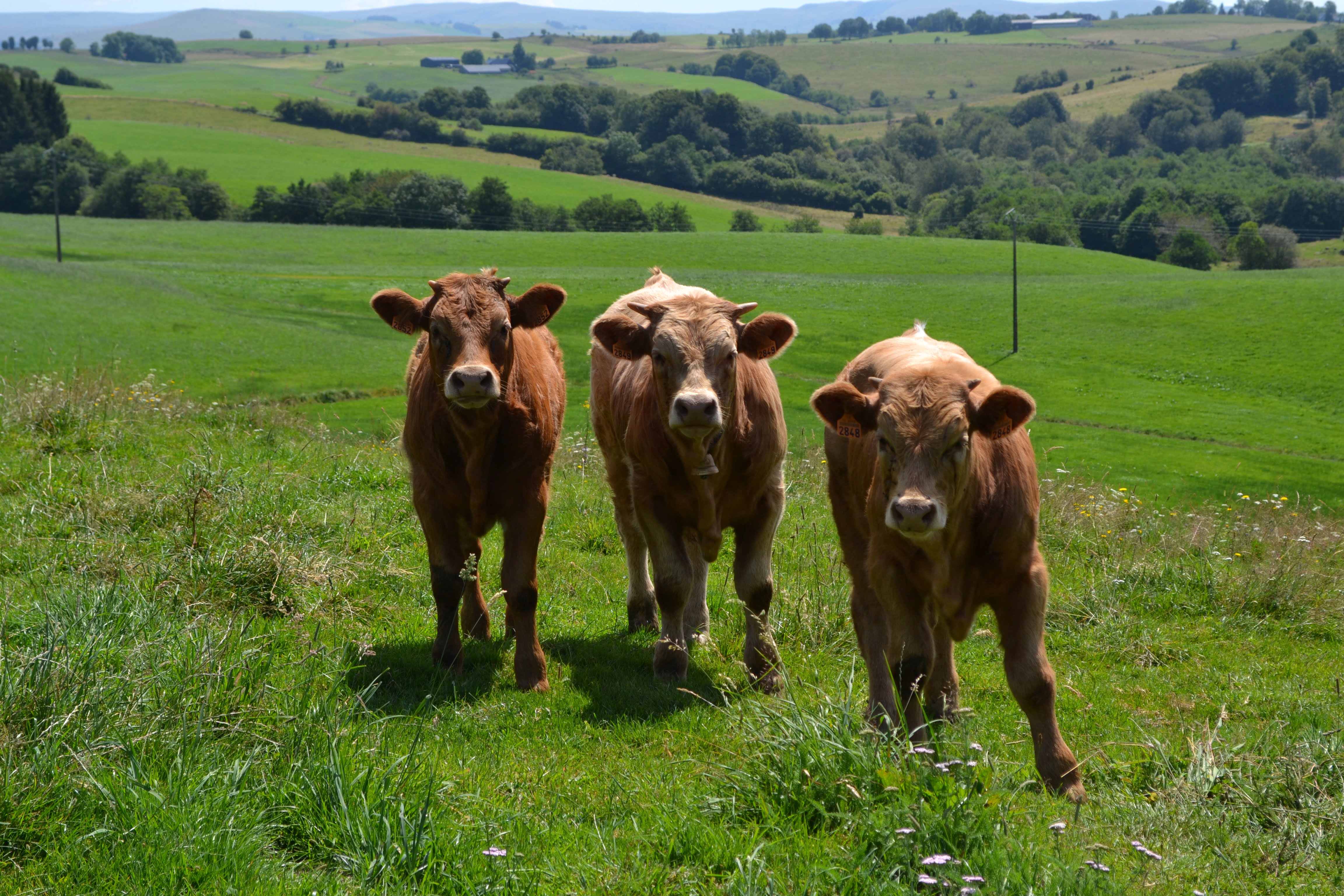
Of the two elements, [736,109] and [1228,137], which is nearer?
[736,109]

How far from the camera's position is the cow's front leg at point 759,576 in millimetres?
7043

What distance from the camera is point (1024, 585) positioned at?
5246 millimetres

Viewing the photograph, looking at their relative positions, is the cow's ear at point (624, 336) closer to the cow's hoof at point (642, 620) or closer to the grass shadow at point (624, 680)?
the grass shadow at point (624, 680)

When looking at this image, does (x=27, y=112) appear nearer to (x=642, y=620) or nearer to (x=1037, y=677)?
(x=642, y=620)

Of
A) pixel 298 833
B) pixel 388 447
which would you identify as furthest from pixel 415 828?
pixel 388 447

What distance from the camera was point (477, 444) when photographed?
6.96 m

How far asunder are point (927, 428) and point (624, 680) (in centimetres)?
289

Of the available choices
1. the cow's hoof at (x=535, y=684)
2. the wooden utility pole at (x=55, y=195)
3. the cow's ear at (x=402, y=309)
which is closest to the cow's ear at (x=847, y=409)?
the cow's hoof at (x=535, y=684)

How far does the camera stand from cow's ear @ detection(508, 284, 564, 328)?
23.8ft

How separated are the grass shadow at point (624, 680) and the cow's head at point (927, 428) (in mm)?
2042

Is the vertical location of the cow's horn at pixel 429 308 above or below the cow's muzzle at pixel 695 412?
above

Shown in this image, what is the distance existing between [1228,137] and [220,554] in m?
176

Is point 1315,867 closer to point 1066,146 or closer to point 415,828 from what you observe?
point 415,828

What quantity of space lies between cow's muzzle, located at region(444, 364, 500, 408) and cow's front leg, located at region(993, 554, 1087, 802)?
313 centimetres
